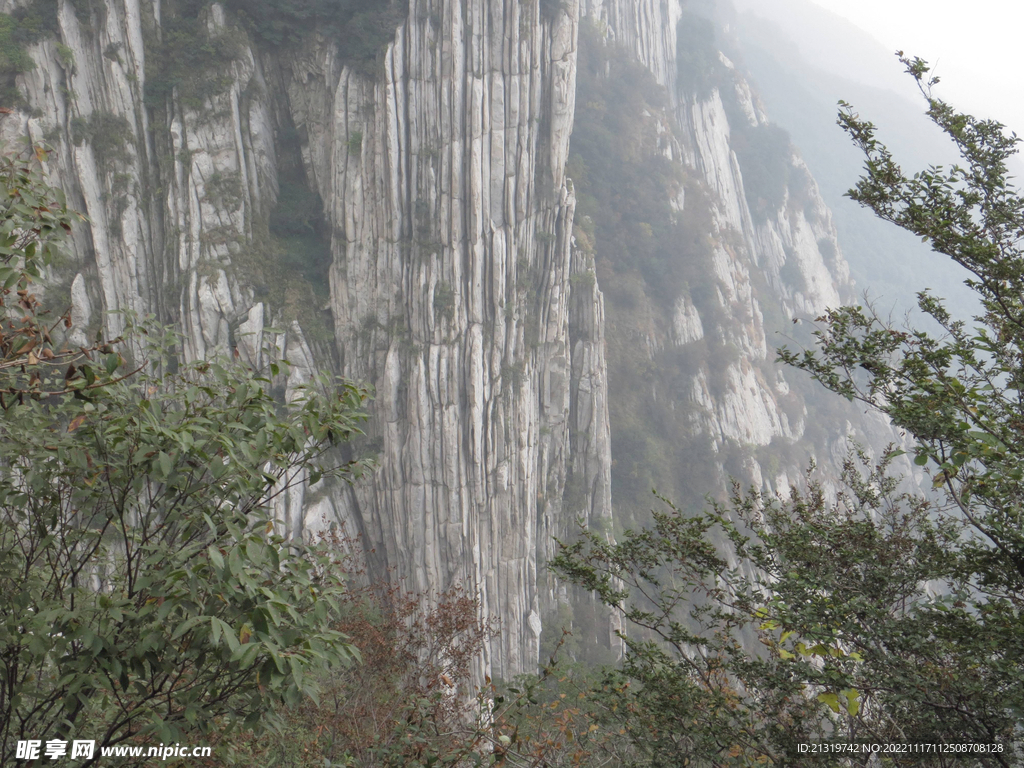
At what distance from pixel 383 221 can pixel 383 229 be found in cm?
27

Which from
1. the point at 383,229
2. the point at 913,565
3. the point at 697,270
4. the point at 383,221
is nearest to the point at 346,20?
the point at 383,221

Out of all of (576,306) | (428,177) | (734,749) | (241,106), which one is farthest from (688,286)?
(734,749)

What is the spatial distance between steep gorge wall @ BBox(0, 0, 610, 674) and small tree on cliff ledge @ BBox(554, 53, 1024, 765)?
14.2 meters

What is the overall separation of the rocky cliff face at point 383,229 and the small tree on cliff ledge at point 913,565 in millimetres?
14645

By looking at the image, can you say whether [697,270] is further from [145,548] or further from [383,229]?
[145,548]

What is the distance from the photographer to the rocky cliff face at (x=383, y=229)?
52.9ft

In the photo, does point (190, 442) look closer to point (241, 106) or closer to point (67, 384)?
point (67, 384)

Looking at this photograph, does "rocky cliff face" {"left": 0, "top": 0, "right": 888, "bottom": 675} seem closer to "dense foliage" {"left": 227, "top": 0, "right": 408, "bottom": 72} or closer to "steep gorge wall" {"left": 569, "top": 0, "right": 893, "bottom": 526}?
"dense foliage" {"left": 227, "top": 0, "right": 408, "bottom": 72}

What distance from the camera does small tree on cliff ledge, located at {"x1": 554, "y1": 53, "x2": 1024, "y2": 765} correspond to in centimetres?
355

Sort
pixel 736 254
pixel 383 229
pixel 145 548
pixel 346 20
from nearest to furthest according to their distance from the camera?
pixel 145 548, pixel 346 20, pixel 383 229, pixel 736 254

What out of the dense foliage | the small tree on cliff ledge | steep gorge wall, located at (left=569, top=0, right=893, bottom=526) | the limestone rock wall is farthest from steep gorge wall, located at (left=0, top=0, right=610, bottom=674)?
the limestone rock wall

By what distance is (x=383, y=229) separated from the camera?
19484 mm

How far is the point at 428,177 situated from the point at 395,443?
29.8 feet

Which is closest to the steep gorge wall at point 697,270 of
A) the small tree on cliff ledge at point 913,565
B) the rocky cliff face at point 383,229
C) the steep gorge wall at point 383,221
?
the rocky cliff face at point 383,229
